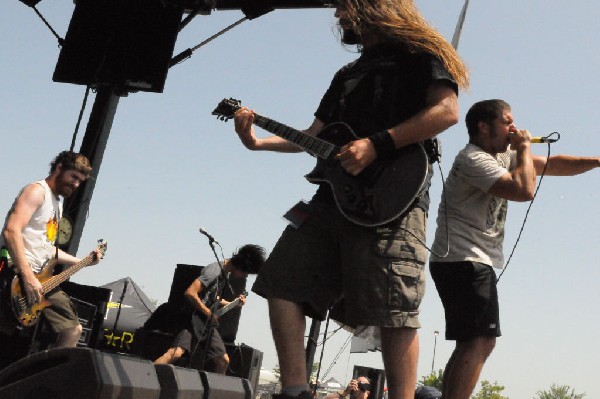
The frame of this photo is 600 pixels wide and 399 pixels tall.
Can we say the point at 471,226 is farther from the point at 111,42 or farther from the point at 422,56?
the point at 111,42

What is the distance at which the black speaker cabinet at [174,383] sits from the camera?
8.62 feet

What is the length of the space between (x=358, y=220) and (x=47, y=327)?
14.2ft

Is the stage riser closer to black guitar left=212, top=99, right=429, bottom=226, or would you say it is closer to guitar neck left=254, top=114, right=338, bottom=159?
black guitar left=212, top=99, right=429, bottom=226

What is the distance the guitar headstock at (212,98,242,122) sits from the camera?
11.6 feet

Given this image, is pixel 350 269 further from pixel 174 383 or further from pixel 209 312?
pixel 209 312

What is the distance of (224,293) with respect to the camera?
9289 millimetres

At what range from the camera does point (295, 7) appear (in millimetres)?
8242

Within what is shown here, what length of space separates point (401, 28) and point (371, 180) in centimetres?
70

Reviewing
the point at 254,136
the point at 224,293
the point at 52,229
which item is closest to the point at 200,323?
the point at 224,293

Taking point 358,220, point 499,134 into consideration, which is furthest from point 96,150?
point 358,220

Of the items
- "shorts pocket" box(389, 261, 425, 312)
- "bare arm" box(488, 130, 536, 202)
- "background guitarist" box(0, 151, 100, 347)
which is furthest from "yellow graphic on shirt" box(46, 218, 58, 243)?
"shorts pocket" box(389, 261, 425, 312)

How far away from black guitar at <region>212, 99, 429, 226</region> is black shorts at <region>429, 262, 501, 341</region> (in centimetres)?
98

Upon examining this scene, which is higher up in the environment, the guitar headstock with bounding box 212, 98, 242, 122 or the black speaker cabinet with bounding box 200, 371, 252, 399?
the guitar headstock with bounding box 212, 98, 242, 122

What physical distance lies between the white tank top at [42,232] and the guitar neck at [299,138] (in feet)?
10.2
